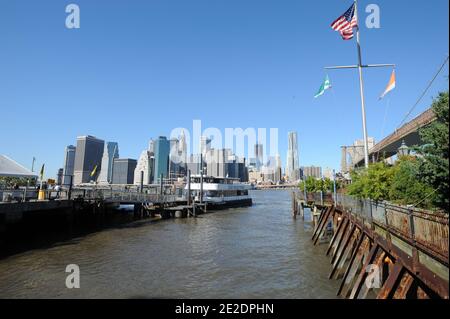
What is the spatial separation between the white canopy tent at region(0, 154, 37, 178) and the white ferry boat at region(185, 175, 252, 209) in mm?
33273

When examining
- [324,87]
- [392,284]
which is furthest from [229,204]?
[392,284]

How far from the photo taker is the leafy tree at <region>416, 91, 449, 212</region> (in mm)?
8852

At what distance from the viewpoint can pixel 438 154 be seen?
965cm

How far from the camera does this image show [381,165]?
18703 mm

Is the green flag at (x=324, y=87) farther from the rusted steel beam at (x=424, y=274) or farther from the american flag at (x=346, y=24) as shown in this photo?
the rusted steel beam at (x=424, y=274)

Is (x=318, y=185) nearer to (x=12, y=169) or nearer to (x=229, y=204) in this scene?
(x=229, y=204)

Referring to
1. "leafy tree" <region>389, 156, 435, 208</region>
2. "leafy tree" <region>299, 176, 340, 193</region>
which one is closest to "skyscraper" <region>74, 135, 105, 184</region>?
"leafy tree" <region>299, 176, 340, 193</region>

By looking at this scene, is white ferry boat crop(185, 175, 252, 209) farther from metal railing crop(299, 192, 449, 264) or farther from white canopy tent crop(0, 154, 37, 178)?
metal railing crop(299, 192, 449, 264)

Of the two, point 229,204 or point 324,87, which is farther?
point 229,204

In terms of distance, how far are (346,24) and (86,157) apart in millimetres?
191873
